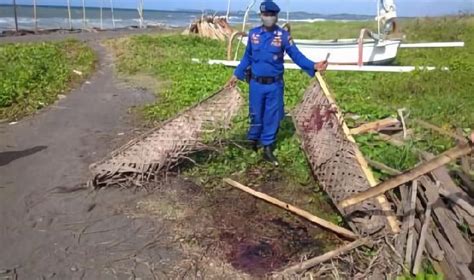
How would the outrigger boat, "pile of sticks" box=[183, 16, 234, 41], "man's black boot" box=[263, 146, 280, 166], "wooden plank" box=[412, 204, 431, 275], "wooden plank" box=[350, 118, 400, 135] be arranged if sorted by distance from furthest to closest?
"pile of sticks" box=[183, 16, 234, 41]
the outrigger boat
"wooden plank" box=[350, 118, 400, 135]
"man's black boot" box=[263, 146, 280, 166]
"wooden plank" box=[412, 204, 431, 275]

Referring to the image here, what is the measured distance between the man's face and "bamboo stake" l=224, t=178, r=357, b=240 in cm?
178

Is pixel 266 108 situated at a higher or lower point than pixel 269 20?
lower

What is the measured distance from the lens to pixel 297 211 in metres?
5.13

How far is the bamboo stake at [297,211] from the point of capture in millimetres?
4684

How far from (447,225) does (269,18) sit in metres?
3.01

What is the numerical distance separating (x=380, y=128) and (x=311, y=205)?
1929mm

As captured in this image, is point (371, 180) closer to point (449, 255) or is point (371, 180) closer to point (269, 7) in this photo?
point (449, 255)

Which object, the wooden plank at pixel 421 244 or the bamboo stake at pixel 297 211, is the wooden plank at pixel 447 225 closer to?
the wooden plank at pixel 421 244

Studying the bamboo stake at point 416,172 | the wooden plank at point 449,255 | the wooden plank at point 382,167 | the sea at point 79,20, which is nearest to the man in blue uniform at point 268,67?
the wooden plank at point 382,167

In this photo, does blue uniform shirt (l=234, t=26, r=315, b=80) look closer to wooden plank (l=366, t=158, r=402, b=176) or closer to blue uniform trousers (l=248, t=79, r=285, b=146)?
blue uniform trousers (l=248, t=79, r=285, b=146)

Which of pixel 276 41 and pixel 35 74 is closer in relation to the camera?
pixel 276 41

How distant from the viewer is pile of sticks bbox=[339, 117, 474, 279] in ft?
12.8

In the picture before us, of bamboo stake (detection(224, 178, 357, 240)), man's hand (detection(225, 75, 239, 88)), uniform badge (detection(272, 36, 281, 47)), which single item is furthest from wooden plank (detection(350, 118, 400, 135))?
bamboo stake (detection(224, 178, 357, 240))

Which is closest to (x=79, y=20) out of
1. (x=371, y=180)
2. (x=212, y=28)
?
(x=212, y=28)
